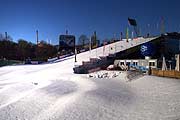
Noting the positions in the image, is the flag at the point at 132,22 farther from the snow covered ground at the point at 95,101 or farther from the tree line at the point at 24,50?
the snow covered ground at the point at 95,101

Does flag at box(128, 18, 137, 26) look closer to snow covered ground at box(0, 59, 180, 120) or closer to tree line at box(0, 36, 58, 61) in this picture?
tree line at box(0, 36, 58, 61)

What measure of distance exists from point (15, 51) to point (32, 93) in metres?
43.4

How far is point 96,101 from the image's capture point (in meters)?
10.7

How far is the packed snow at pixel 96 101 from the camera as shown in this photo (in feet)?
29.1

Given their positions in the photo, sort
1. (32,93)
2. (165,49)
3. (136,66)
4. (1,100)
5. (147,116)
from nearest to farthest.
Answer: (147,116), (1,100), (32,93), (136,66), (165,49)

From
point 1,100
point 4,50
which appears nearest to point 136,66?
point 1,100

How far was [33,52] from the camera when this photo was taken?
2260 inches

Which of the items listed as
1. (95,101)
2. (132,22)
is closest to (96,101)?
(95,101)

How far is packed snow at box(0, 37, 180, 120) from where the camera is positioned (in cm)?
887

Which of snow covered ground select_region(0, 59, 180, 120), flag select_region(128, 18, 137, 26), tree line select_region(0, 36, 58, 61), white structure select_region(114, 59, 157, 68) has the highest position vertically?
flag select_region(128, 18, 137, 26)

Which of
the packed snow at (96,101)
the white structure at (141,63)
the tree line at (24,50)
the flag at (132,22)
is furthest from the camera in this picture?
the tree line at (24,50)

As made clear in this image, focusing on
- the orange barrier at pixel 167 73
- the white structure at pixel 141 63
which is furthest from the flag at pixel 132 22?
the orange barrier at pixel 167 73

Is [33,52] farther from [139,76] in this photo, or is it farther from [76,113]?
[76,113]

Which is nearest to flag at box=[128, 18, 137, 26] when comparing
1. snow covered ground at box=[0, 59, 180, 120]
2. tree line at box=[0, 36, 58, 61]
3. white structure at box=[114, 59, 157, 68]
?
white structure at box=[114, 59, 157, 68]
